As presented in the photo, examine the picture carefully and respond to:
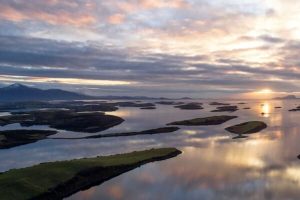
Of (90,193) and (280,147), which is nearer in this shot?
(90,193)

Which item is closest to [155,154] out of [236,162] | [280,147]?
[236,162]

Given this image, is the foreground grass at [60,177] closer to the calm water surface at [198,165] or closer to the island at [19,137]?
the calm water surface at [198,165]

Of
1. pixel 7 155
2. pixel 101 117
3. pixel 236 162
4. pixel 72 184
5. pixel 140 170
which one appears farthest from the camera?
pixel 101 117

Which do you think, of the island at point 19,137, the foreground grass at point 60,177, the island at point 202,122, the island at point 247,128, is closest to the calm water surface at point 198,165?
the foreground grass at point 60,177

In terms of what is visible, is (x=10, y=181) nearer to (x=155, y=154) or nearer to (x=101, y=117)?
(x=155, y=154)

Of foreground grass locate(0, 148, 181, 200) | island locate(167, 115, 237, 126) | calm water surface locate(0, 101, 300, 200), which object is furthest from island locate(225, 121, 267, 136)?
foreground grass locate(0, 148, 181, 200)
